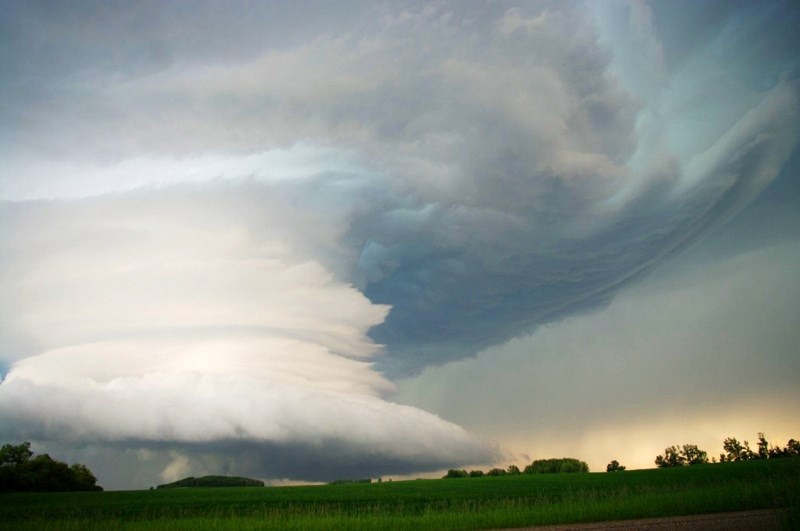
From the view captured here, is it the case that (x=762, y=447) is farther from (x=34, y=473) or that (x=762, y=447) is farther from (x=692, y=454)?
(x=34, y=473)

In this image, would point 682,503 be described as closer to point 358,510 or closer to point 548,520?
point 548,520

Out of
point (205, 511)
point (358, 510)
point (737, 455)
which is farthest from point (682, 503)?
point (737, 455)

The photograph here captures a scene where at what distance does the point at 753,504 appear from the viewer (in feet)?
104

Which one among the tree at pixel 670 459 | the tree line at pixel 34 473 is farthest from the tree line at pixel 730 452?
the tree line at pixel 34 473

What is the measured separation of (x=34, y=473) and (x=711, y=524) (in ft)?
321

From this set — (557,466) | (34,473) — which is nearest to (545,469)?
(557,466)

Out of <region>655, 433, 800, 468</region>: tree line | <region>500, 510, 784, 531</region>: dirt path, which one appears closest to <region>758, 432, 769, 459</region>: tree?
<region>655, 433, 800, 468</region>: tree line

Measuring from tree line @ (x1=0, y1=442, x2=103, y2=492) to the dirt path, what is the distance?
89.9m

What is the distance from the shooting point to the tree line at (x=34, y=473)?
A: 87.6 metres

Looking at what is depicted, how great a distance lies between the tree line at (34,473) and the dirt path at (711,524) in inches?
3541

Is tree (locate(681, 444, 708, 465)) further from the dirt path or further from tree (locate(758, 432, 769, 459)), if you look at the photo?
the dirt path

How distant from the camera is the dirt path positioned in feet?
73.7

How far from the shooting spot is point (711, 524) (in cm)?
2417

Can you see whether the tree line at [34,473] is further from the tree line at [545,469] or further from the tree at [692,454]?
the tree at [692,454]
